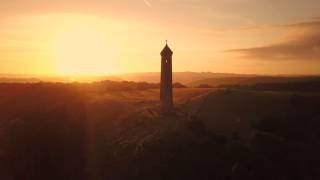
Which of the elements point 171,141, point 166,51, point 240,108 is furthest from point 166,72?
point 240,108

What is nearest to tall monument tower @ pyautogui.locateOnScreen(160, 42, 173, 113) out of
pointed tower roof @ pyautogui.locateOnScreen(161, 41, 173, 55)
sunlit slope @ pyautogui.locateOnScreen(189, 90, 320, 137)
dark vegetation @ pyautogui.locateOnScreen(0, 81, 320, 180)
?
pointed tower roof @ pyautogui.locateOnScreen(161, 41, 173, 55)

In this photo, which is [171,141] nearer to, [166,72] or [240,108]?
[166,72]

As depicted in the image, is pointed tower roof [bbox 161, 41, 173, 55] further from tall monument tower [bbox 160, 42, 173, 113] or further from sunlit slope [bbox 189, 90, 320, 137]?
sunlit slope [bbox 189, 90, 320, 137]

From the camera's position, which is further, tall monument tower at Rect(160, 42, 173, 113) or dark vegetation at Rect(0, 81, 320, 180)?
tall monument tower at Rect(160, 42, 173, 113)

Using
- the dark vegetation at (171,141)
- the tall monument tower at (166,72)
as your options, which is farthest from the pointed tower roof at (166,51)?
the dark vegetation at (171,141)

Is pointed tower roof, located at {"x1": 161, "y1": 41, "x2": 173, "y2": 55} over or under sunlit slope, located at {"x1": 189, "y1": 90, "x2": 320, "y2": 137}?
over

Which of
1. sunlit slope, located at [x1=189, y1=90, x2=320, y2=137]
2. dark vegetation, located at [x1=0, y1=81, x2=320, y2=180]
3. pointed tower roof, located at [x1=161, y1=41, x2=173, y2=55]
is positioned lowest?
dark vegetation, located at [x1=0, y1=81, x2=320, y2=180]

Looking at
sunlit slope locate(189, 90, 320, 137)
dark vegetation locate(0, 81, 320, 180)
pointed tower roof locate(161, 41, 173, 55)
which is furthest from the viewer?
pointed tower roof locate(161, 41, 173, 55)

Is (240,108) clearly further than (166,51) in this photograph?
Yes

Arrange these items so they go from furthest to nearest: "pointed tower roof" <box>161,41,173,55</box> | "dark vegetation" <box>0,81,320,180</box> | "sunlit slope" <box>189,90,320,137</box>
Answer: "pointed tower roof" <box>161,41,173,55</box>
"sunlit slope" <box>189,90,320,137</box>
"dark vegetation" <box>0,81,320,180</box>
